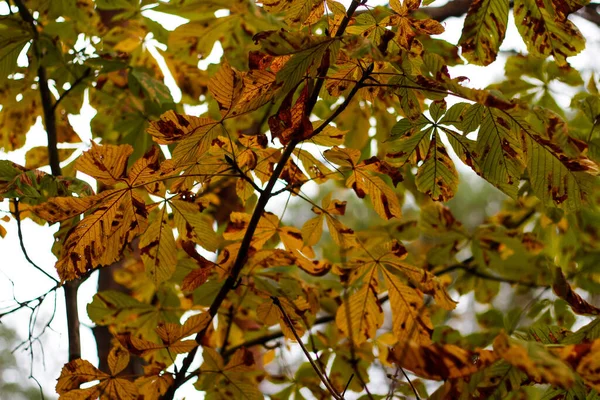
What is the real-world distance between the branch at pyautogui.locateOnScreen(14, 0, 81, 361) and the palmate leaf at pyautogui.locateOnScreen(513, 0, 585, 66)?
0.74 meters

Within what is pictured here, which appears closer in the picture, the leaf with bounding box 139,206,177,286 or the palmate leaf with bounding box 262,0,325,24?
the palmate leaf with bounding box 262,0,325,24

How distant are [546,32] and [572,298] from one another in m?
0.31

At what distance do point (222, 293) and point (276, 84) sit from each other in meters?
0.31

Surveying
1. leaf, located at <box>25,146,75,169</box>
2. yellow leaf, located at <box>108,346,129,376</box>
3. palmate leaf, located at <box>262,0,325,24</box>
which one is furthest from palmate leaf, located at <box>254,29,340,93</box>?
leaf, located at <box>25,146,75,169</box>

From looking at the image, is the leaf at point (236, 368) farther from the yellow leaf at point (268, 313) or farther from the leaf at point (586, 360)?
the leaf at point (586, 360)

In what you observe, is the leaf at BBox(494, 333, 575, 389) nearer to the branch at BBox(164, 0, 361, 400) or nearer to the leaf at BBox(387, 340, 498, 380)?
the leaf at BBox(387, 340, 498, 380)

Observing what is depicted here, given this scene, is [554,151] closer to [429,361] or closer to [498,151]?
[498,151]

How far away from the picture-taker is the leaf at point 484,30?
64 cm

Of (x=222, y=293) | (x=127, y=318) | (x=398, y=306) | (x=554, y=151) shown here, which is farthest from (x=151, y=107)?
(x=554, y=151)

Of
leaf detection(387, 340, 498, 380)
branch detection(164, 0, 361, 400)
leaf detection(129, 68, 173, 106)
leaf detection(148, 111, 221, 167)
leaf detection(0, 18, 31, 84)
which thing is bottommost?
leaf detection(387, 340, 498, 380)

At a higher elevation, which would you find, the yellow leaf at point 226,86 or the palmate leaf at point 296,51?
the yellow leaf at point 226,86

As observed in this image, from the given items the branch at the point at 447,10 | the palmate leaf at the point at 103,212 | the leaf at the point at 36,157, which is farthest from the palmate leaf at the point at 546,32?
the leaf at the point at 36,157

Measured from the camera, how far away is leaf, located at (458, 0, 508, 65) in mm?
635

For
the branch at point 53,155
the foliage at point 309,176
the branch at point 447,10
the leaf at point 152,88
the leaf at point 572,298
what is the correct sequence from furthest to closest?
the branch at point 447,10, the leaf at point 152,88, the branch at point 53,155, the leaf at point 572,298, the foliage at point 309,176
